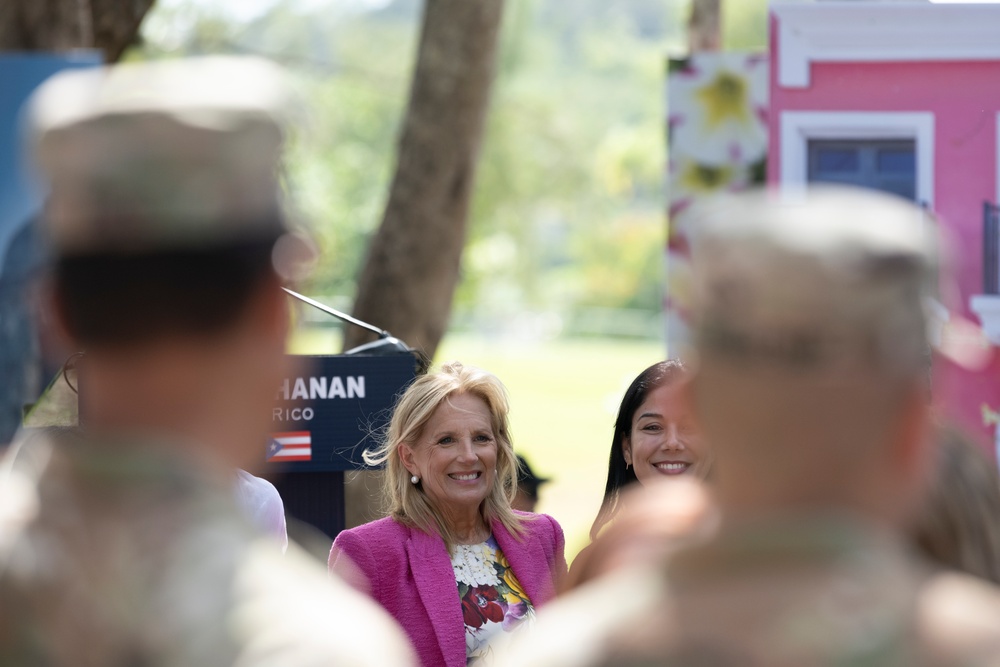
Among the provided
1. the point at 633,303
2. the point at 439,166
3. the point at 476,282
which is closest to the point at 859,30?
the point at 439,166

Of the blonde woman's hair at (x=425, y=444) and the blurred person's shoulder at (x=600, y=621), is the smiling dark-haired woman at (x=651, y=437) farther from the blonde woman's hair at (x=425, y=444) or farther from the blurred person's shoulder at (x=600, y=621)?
the blurred person's shoulder at (x=600, y=621)

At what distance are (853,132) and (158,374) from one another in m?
7.71

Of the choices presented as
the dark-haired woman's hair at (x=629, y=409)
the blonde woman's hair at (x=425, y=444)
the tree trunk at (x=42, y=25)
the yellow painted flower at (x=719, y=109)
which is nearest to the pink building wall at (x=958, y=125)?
the yellow painted flower at (x=719, y=109)

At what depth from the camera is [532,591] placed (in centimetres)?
361

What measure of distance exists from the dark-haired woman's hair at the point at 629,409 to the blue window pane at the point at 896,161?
A: 5044 millimetres

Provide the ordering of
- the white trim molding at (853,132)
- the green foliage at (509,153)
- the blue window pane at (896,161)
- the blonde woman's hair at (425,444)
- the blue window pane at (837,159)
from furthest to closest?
the green foliage at (509,153), the blue window pane at (837,159), the blue window pane at (896,161), the white trim molding at (853,132), the blonde woman's hair at (425,444)

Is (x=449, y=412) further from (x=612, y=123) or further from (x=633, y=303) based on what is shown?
(x=612, y=123)

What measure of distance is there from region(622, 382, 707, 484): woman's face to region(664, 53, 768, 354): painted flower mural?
16.2 ft

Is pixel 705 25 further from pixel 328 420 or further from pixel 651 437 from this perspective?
pixel 651 437

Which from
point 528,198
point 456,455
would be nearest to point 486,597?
point 456,455

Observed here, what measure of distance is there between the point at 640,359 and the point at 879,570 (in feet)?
159

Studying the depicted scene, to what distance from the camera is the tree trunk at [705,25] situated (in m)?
14.8

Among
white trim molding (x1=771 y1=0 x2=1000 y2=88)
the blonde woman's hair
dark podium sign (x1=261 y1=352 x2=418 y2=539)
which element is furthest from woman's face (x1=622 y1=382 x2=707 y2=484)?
white trim molding (x1=771 y1=0 x2=1000 y2=88)

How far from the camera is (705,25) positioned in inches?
581
